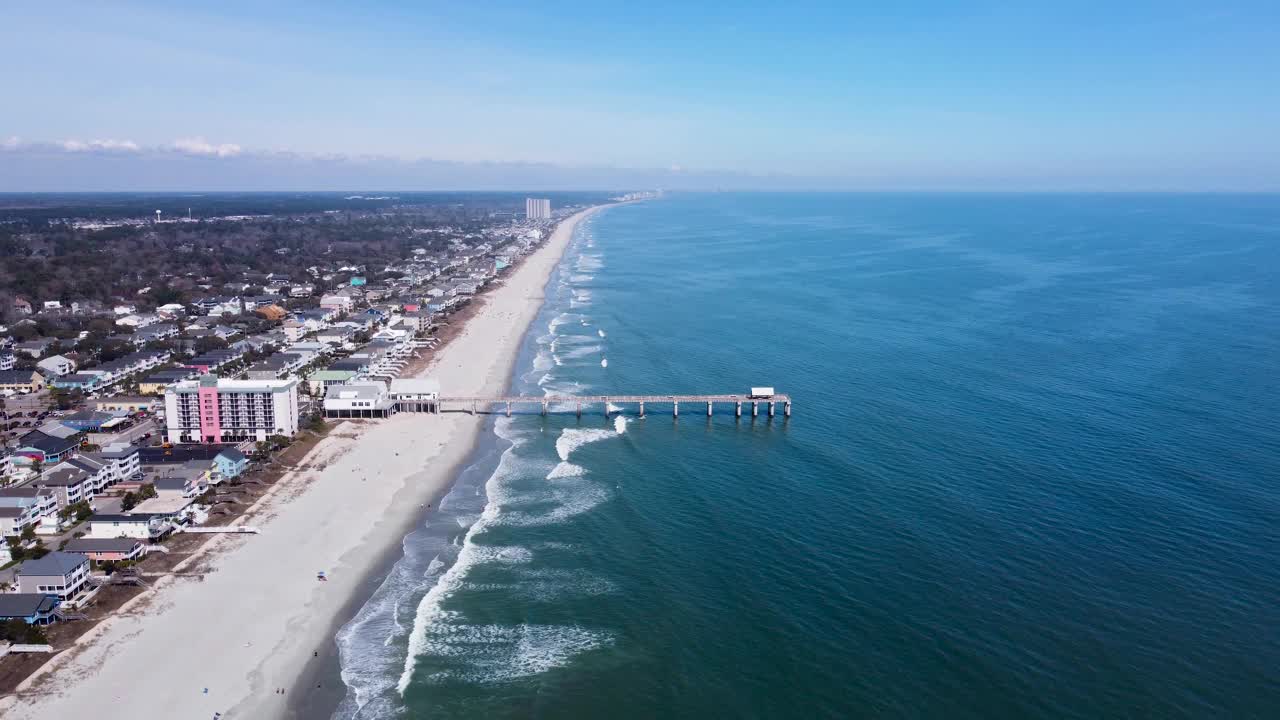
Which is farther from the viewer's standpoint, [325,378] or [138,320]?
[138,320]

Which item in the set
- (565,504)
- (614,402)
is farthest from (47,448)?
(614,402)

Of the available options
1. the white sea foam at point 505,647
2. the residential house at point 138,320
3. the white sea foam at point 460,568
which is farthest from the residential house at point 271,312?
the white sea foam at point 505,647

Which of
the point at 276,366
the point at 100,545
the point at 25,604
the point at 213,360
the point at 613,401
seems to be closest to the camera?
the point at 25,604

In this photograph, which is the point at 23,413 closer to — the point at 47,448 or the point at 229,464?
the point at 47,448

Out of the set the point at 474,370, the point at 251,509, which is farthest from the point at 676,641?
the point at 474,370

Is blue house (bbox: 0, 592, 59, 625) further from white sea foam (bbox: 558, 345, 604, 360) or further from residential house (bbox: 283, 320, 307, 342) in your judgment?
residential house (bbox: 283, 320, 307, 342)

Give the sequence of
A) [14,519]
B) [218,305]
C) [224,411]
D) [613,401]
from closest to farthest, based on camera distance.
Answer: [14,519]
[224,411]
[613,401]
[218,305]

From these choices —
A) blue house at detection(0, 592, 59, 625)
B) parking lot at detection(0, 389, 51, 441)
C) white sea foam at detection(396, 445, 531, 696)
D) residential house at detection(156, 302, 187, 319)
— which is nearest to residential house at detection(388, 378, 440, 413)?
white sea foam at detection(396, 445, 531, 696)
